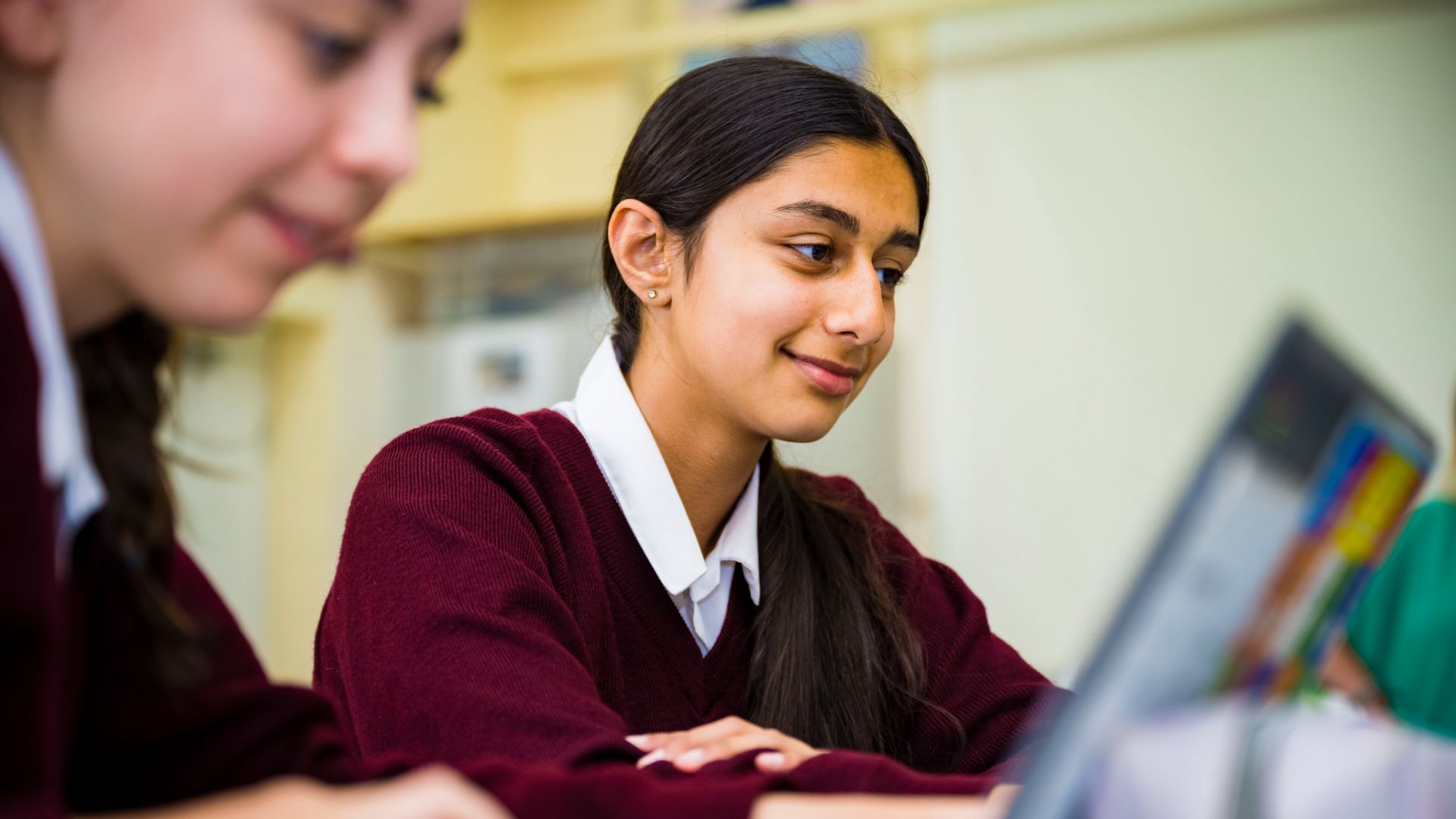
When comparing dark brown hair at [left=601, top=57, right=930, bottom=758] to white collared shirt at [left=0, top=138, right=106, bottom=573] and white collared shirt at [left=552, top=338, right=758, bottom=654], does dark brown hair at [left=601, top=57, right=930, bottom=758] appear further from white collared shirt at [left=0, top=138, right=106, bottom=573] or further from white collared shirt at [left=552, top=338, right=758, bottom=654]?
white collared shirt at [left=0, top=138, right=106, bottom=573]

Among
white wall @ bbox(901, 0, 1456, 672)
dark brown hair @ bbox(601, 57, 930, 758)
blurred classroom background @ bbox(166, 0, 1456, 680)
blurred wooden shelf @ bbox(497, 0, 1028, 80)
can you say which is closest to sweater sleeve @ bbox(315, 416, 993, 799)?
dark brown hair @ bbox(601, 57, 930, 758)

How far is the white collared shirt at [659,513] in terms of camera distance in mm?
1127

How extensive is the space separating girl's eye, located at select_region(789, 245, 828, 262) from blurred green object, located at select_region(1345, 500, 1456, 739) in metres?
1.30

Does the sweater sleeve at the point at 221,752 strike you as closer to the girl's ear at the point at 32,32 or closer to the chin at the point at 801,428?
the girl's ear at the point at 32,32

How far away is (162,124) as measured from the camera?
46 cm

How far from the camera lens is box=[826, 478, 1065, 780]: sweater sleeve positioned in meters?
1.13

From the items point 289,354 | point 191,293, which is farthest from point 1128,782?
point 289,354

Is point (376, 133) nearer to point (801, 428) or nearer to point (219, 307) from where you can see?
point (219, 307)

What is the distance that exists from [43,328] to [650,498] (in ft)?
2.33

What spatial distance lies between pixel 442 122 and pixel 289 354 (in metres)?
1.00

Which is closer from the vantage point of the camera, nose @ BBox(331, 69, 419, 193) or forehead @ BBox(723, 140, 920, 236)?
nose @ BBox(331, 69, 419, 193)

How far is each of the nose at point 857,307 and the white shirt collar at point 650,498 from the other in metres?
0.20

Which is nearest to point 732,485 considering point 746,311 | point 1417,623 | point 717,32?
point 746,311

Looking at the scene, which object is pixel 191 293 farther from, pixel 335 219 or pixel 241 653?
pixel 241 653
